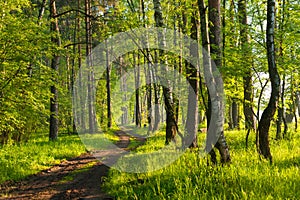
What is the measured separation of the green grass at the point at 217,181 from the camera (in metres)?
4.51

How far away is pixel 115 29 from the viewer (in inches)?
385

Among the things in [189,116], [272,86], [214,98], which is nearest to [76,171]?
[189,116]

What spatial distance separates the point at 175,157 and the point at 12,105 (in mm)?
5412

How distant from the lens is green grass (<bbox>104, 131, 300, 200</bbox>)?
4508 mm

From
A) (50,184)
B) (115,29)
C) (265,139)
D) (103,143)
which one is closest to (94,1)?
(103,143)

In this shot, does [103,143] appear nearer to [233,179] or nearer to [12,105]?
[12,105]

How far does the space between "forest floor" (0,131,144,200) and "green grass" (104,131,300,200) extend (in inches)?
22.4

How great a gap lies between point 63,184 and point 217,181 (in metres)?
4.69

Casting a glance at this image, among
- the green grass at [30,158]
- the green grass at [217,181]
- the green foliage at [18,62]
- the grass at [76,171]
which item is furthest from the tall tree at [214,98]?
the green grass at [30,158]

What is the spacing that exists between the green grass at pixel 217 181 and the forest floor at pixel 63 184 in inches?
22.4

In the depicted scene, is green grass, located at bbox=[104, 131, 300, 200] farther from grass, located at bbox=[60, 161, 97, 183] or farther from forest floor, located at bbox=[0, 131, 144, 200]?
grass, located at bbox=[60, 161, 97, 183]

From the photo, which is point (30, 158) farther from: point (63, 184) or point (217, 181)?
point (217, 181)

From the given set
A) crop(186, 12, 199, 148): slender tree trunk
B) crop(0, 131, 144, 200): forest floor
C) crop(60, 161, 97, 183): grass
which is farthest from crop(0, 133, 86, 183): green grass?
crop(186, 12, 199, 148): slender tree trunk

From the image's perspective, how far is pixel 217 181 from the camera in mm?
5320
